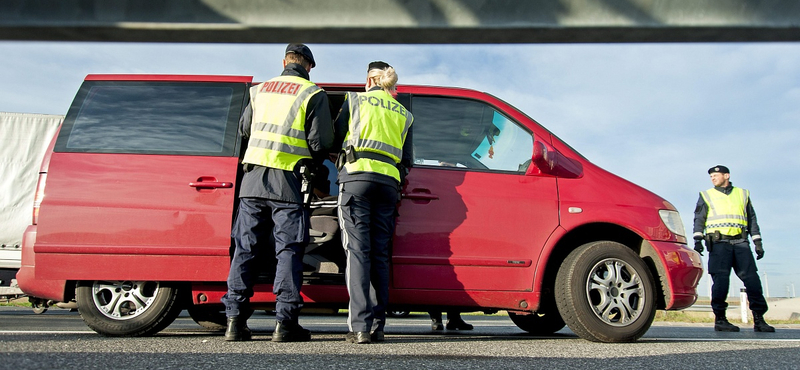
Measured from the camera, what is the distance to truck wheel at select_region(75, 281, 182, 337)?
430 cm

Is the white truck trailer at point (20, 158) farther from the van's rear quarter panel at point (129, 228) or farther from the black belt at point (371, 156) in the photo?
the black belt at point (371, 156)

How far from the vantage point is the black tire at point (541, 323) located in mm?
5586

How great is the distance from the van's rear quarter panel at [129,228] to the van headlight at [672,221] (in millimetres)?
3103

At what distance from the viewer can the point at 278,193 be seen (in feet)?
13.4

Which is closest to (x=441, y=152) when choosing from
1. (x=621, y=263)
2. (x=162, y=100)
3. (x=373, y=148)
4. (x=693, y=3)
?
(x=373, y=148)

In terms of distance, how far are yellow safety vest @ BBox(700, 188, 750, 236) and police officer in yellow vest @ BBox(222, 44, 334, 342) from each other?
18.0 ft

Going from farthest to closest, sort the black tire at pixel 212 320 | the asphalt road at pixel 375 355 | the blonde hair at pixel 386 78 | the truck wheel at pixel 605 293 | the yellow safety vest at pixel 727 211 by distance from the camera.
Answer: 1. the yellow safety vest at pixel 727 211
2. the black tire at pixel 212 320
3. the blonde hair at pixel 386 78
4. the truck wheel at pixel 605 293
5. the asphalt road at pixel 375 355

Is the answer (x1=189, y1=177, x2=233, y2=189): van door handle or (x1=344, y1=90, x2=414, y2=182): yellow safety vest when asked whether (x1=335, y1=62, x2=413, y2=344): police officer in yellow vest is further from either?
(x1=189, y1=177, x2=233, y2=189): van door handle

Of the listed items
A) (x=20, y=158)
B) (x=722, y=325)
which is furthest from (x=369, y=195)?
(x=20, y=158)

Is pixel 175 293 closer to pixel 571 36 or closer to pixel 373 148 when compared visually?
pixel 373 148

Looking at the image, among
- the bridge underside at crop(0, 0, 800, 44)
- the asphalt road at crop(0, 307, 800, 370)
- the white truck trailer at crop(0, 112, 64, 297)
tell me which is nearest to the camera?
the bridge underside at crop(0, 0, 800, 44)

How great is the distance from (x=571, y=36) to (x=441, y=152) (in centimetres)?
233

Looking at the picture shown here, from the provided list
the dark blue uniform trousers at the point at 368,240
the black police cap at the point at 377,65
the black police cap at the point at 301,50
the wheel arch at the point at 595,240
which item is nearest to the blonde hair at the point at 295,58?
the black police cap at the point at 301,50

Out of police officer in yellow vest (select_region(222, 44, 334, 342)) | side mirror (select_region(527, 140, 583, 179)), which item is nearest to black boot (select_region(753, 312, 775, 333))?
side mirror (select_region(527, 140, 583, 179))
